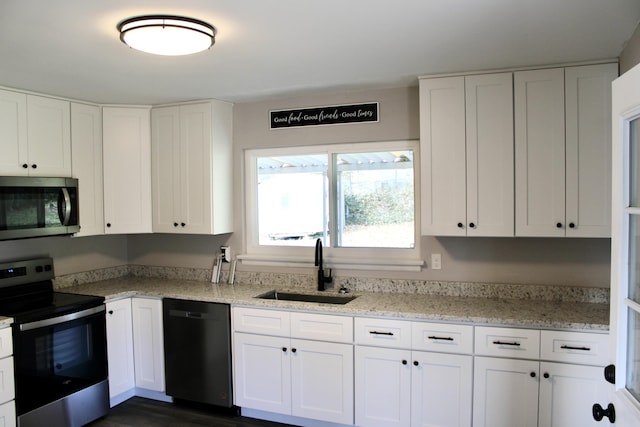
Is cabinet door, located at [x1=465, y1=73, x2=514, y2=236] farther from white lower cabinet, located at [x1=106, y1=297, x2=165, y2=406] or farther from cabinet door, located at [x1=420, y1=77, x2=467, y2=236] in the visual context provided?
white lower cabinet, located at [x1=106, y1=297, x2=165, y2=406]

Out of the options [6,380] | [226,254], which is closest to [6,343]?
[6,380]

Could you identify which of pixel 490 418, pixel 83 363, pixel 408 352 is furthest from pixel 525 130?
pixel 83 363

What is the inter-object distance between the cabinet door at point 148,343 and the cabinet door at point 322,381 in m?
1.11

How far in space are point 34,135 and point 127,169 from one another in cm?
71

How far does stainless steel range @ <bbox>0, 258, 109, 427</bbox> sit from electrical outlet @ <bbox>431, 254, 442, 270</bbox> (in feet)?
7.72

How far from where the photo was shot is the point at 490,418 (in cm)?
262

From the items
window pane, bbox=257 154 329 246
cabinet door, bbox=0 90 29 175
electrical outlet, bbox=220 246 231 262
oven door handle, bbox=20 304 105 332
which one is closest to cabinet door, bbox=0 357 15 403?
oven door handle, bbox=20 304 105 332

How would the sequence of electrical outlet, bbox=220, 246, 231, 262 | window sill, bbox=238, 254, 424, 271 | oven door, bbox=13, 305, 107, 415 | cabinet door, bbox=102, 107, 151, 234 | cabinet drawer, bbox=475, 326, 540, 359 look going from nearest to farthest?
cabinet drawer, bbox=475, 326, 540, 359, oven door, bbox=13, 305, 107, 415, window sill, bbox=238, 254, 424, 271, cabinet door, bbox=102, 107, 151, 234, electrical outlet, bbox=220, 246, 231, 262

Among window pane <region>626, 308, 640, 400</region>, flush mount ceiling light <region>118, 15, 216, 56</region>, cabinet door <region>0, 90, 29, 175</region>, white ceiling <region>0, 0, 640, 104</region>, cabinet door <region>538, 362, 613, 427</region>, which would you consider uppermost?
white ceiling <region>0, 0, 640, 104</region>

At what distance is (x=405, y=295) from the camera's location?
324 cm

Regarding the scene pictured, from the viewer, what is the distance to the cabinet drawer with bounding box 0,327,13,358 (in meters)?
2.66

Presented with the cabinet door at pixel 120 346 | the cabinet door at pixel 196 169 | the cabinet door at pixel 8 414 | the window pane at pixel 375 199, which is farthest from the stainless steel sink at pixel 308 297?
the cabinet door at pixel 8 414

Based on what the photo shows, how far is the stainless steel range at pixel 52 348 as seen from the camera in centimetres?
279

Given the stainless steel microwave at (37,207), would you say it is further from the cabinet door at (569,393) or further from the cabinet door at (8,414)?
the cabinet door at (569,393)
